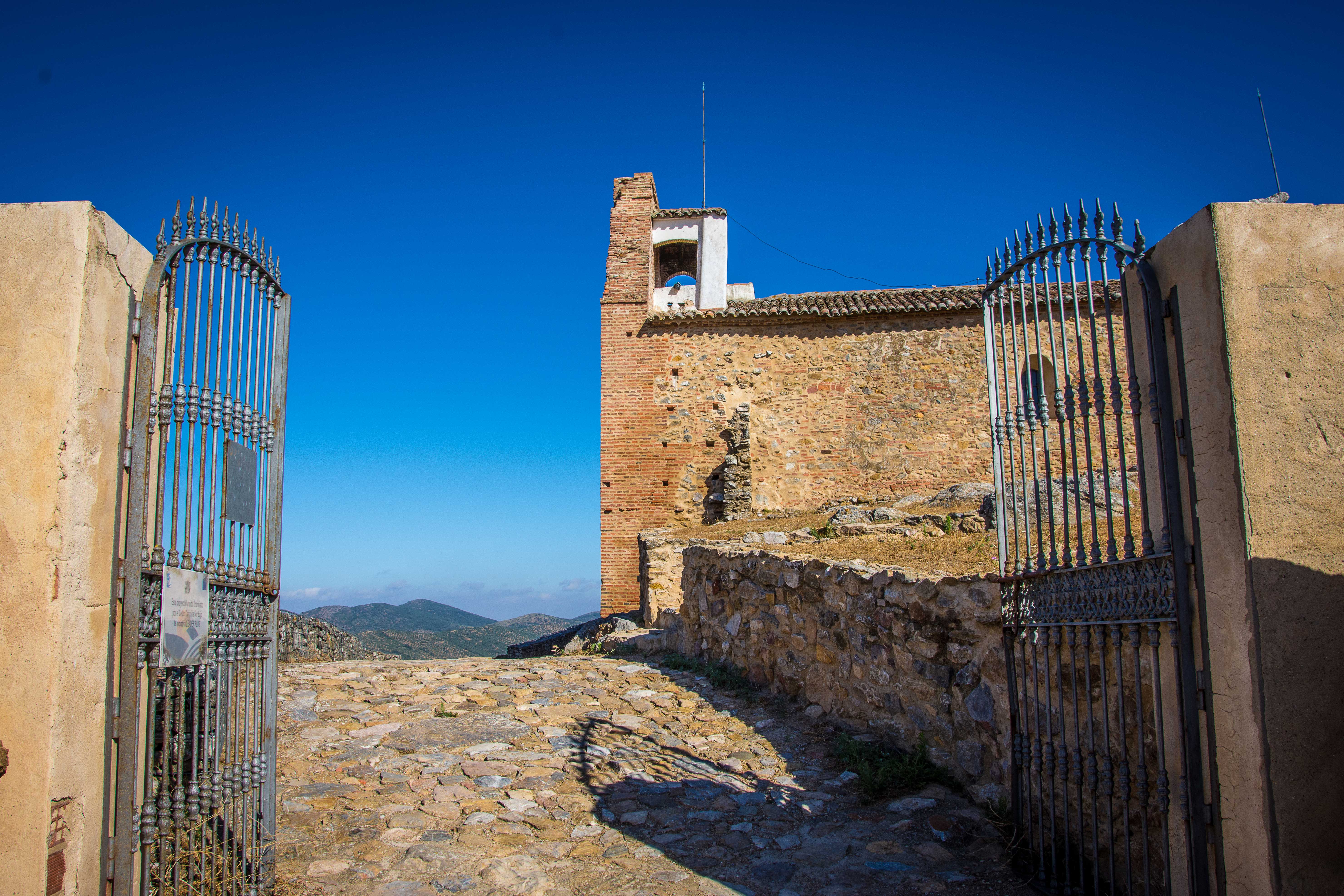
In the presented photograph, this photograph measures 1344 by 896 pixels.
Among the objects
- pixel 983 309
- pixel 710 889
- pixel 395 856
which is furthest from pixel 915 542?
pixel 395 856

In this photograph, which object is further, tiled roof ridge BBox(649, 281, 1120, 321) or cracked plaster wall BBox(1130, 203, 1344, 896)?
tiled roof ridge BBox(649, 281, 1120, 321)

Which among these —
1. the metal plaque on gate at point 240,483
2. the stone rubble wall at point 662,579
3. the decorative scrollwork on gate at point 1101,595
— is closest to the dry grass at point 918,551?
the decorative scrollwork on gate at point 1101,595

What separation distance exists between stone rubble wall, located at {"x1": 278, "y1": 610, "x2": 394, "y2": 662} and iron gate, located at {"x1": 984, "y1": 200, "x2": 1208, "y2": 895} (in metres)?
8.94

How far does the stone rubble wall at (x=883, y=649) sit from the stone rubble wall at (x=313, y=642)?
5.71 m

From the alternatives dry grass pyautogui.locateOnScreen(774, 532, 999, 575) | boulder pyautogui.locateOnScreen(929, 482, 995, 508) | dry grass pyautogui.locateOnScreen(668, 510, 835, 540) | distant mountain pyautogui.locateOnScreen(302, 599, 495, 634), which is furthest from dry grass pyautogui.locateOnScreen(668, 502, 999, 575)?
distant mountain pyautogui.locateOnScreen(302, 599, 495, 634)

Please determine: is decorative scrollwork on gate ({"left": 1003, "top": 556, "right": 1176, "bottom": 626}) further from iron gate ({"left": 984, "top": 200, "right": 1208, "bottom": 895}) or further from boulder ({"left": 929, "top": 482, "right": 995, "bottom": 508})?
boulder ({"left": 929, "top": 482, "right": 995, "bottom": 508})

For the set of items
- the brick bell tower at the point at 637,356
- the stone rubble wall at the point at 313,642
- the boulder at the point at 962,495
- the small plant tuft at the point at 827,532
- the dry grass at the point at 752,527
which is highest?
the brick bell tower at the point at 637,356

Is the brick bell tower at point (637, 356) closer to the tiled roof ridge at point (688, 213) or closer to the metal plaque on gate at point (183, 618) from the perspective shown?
the tiled roof ridge at point (688, 213)

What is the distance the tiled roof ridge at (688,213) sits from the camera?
20.7m

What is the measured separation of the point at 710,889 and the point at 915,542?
5.17 m

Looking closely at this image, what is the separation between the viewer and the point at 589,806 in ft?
17.8

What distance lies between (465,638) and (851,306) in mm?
19593

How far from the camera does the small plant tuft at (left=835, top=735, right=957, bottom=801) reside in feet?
17.3

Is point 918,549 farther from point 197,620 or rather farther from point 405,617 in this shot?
point 405,617
